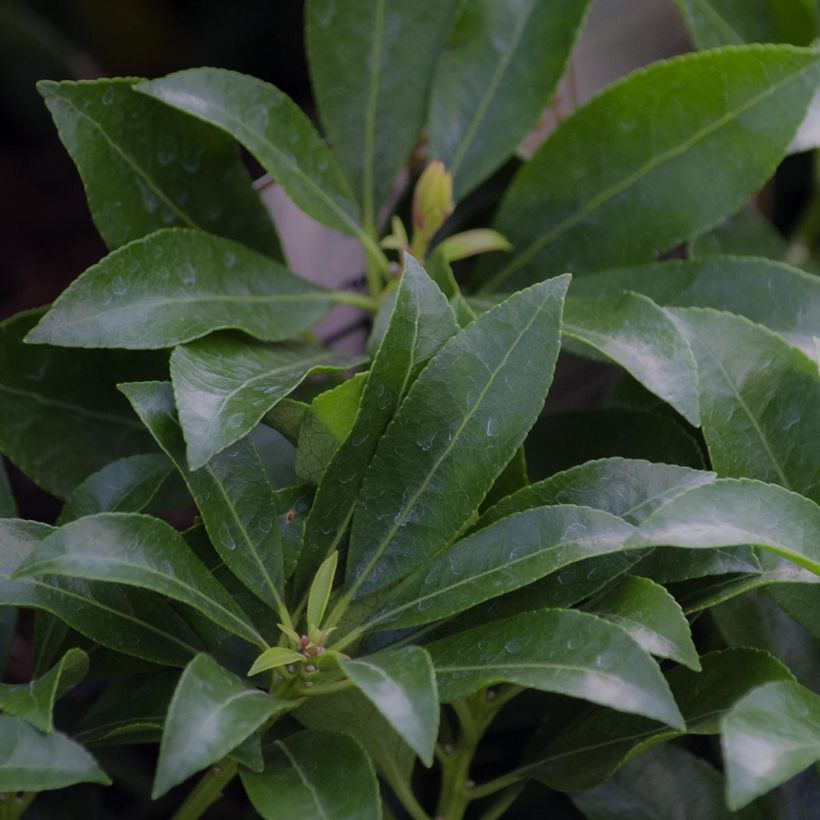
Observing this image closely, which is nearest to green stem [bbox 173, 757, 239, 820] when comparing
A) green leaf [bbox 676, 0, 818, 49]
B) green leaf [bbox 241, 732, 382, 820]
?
green leaf [bbox 241, 732, 382, 820]

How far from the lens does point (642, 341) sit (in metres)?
0.70

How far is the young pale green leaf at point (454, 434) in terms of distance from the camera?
63 cm

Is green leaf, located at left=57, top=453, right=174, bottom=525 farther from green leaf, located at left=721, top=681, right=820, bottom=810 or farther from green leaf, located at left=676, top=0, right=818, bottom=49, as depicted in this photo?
green leaf, located at left=676, top=0, right=818, bottom=49

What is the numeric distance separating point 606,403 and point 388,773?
0.32 metres

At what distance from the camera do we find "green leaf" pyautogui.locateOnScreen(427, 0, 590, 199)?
34.8 inches

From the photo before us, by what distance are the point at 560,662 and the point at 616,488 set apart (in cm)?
12

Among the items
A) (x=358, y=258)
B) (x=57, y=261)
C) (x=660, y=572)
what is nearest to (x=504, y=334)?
(x=660, y=572)

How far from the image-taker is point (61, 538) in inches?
21.7

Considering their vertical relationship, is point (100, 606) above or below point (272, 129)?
below

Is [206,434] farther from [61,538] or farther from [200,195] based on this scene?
[200,195]

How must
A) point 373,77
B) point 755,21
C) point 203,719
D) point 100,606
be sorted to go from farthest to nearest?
point 755,21 → point 373,77 → point 100,606 → point 203,719

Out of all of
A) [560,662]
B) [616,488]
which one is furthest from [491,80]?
[560,662]

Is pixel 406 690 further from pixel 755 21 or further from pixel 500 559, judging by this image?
pixel 755 21

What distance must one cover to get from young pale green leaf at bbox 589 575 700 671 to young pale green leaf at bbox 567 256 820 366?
9.5 inches
